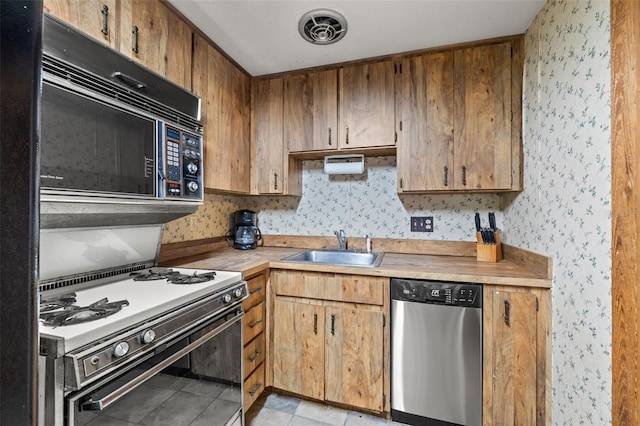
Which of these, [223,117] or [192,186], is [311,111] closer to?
[223,117]

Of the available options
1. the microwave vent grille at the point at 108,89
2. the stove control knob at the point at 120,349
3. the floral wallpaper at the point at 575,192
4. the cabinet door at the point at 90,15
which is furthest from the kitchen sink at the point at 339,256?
the cabinet door at the point at 90,15

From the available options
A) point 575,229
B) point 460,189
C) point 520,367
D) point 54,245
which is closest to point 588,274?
point 575,229

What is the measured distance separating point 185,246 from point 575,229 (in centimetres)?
218

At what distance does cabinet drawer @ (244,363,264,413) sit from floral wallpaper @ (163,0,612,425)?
40.2 inches

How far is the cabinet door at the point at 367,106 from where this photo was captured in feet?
6.54

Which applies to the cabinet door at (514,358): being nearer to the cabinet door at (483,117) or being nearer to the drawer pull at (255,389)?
the cabinet door at (483,117)

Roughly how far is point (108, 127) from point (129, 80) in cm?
22

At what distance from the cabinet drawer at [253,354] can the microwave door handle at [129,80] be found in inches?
55.4

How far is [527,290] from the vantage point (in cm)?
142

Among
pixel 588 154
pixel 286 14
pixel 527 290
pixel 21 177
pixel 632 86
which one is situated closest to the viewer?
pixel 21 177

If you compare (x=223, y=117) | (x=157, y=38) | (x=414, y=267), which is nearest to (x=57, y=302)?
(x=157, y=38)

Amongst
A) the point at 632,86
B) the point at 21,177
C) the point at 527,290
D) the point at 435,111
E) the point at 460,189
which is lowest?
the point at 527,290

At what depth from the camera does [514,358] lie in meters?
1.43

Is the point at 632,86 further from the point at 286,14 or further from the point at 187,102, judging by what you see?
the point at 187,102
